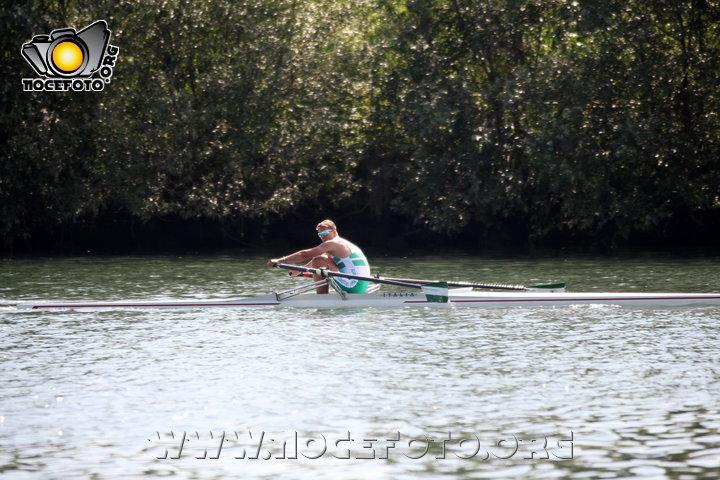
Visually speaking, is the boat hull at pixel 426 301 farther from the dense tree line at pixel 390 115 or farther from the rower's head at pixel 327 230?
the dense tree line at pixel 390 115

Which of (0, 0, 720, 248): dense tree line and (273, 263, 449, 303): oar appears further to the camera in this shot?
(0, 0, 720, 248): dense tree line

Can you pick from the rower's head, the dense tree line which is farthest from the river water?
the dense tree line

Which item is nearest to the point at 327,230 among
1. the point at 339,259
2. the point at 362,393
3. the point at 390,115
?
the point at 339,259

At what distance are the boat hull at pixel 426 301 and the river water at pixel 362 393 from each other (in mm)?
192

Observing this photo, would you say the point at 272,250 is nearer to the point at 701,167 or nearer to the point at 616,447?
the point at 701,167

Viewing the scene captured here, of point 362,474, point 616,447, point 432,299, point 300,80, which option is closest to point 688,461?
point 616,447

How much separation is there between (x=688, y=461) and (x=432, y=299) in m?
10.2

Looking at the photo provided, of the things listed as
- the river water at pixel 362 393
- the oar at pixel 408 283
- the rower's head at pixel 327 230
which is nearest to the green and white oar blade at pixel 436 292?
the oar at pixel 408 283

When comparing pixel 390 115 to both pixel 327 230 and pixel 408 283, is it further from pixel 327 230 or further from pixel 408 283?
pixel 408 283

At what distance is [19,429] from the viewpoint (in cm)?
979

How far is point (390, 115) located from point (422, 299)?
2084 cm

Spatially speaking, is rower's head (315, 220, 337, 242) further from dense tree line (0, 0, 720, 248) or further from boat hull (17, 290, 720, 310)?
dense tree line (0, 0, 720, 248)

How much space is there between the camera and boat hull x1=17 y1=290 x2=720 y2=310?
18.5 meters

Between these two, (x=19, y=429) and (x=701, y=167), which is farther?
(x=701, y=167)
